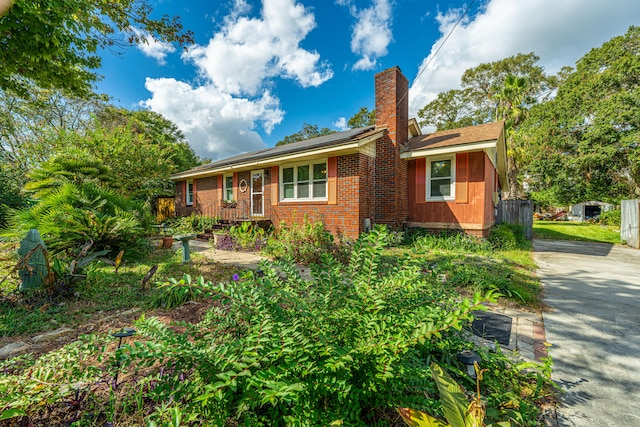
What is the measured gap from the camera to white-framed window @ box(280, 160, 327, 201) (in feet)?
28.2

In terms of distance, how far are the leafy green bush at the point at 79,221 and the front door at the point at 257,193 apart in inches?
193

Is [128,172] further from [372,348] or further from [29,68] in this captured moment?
[372,348]

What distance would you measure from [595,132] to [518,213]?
8.41 meters

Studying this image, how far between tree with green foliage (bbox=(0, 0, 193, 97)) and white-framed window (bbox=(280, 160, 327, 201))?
4716mm

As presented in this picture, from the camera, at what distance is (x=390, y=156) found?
8.40m

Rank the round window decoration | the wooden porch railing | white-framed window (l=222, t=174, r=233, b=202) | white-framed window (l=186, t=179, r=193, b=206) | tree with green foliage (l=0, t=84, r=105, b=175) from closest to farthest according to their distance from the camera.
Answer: the wooden porch railing
the round window decoration
white-framed window (l=222, t=174, r=233, b=202)
tree with green foliage (l=0, t=84, r=105, b=175)
white-framed window (l=186, t=179, r=193, b=206)

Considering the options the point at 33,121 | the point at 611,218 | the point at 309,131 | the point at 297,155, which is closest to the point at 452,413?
the point at 297,155

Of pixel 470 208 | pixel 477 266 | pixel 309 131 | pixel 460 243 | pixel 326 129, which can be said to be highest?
pixel 326 129

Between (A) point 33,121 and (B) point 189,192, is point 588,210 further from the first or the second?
(A) point 33,121

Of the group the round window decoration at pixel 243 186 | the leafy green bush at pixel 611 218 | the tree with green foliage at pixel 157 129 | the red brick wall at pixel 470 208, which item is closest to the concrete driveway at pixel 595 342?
the red brick wall at pixel 470 208

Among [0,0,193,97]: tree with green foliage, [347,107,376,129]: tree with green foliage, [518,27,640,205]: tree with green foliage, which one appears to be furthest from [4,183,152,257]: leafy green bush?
[347,107,376,129]: tree with green foliage

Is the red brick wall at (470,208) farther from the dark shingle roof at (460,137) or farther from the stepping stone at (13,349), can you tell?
the stepping stone at (13,349)

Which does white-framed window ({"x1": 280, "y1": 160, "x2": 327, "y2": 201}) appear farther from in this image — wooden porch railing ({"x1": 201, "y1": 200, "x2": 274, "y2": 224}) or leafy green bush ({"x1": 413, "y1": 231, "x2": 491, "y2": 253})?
leafy green bush ({"x1": 413, "y1": 231, "x2": 491, "y2": 253})

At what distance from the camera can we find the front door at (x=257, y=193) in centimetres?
1053
